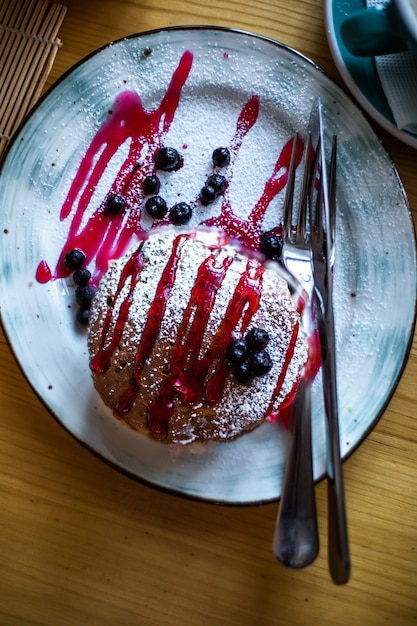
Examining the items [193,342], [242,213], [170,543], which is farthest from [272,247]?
[170,543]

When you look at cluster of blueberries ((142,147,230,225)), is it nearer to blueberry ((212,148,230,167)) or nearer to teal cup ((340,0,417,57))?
blueberry ((212,148,230,167))

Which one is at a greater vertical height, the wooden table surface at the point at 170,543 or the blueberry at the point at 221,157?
the blueberry at the point at 221,157

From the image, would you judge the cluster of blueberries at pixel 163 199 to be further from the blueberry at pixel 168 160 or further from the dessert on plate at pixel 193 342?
the dessert on plate at pixel 193 342

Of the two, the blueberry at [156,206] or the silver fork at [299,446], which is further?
the blueberry at [156,206]

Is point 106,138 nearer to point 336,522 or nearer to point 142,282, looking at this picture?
point 142,282

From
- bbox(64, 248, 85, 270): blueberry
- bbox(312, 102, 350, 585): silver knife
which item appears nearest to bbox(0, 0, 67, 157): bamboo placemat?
bbox(64, 248, 85, 270): blueberry

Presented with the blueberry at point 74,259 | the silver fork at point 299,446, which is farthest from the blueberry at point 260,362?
the blueberry at point 74,259

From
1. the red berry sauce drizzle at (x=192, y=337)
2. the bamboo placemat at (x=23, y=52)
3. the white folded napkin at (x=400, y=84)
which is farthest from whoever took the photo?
the bamboo placemat at (x=23, y=52)
